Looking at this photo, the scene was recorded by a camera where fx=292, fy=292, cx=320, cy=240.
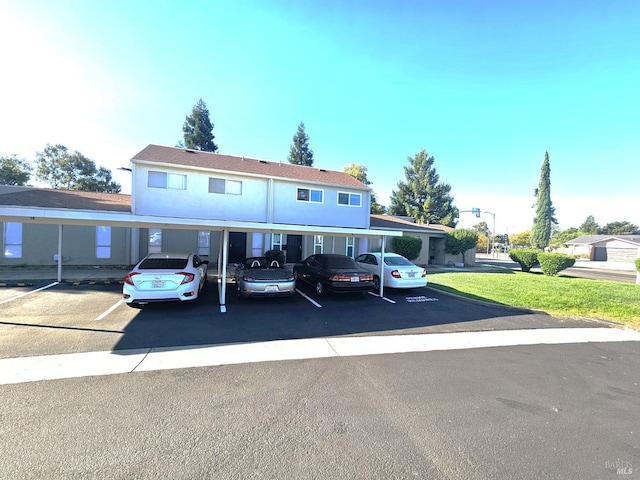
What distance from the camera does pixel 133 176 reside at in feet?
44.9

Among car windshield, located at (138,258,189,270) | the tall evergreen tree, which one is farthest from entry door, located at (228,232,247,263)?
the tall evergreen tree

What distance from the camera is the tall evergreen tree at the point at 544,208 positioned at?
126 feet

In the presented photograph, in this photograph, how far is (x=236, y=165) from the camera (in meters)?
16.6

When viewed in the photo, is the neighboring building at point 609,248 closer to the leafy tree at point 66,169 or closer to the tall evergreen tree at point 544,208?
the tall evergreen tree at point 544,208

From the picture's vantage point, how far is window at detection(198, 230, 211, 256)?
17052 millimetres

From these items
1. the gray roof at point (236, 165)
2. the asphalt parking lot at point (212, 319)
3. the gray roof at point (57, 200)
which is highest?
the gray roof at point (236, 165)

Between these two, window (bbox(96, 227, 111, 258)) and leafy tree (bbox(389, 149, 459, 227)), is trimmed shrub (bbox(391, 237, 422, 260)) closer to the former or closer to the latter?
window (bbox(96, 227, 111, 258))

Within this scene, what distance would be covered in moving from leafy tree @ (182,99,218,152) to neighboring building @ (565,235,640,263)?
177 ft

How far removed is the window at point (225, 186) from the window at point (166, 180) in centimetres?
133

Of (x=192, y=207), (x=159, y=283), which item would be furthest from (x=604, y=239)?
(x=159, y=283)

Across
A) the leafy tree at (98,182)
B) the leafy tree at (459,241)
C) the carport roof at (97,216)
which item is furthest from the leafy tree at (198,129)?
the leafy tree at (459,241)

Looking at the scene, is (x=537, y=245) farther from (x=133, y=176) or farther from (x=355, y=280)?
(x=133, y=176)

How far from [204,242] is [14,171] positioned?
101ft

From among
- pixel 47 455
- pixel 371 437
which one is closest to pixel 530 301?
pixel 371 437
